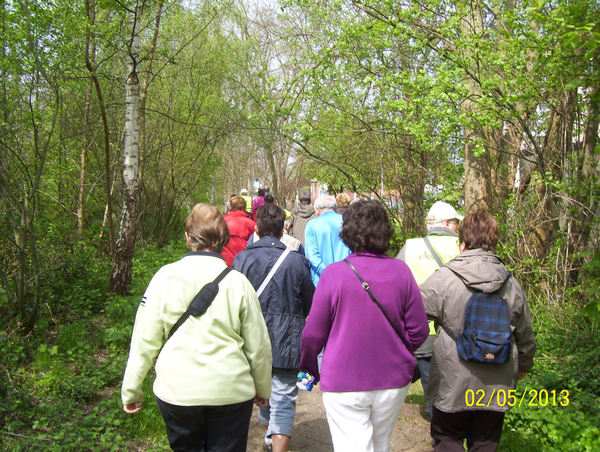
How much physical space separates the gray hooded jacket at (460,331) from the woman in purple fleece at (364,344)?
316mm

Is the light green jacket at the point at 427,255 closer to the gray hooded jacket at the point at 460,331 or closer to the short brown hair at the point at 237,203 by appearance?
the gray hooded jacket at the point at 460,331

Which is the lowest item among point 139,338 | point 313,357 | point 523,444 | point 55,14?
point 523,444

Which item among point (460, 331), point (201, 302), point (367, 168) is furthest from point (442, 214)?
point (367, 168)

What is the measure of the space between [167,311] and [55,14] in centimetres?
560

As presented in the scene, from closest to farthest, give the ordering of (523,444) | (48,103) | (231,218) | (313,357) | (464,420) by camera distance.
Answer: (313,357) → (464,420) → (523,444) → (231,218) → (48,103)

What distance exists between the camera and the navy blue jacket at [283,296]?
3531 mm

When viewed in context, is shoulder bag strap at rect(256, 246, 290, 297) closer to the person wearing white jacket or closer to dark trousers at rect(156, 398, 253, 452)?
the person wearing white jacket

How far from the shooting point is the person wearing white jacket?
2.38 m

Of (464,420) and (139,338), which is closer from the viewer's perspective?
(139,338)

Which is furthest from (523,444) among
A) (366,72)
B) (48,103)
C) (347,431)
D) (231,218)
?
(366,72)

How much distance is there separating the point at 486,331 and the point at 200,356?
156 cm

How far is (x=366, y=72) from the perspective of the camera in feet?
33.2

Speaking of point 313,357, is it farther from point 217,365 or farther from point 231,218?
point 231,218

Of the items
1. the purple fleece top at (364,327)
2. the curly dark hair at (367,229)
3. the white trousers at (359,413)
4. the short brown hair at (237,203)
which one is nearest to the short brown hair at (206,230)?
the purple fleece top at (364,327)
